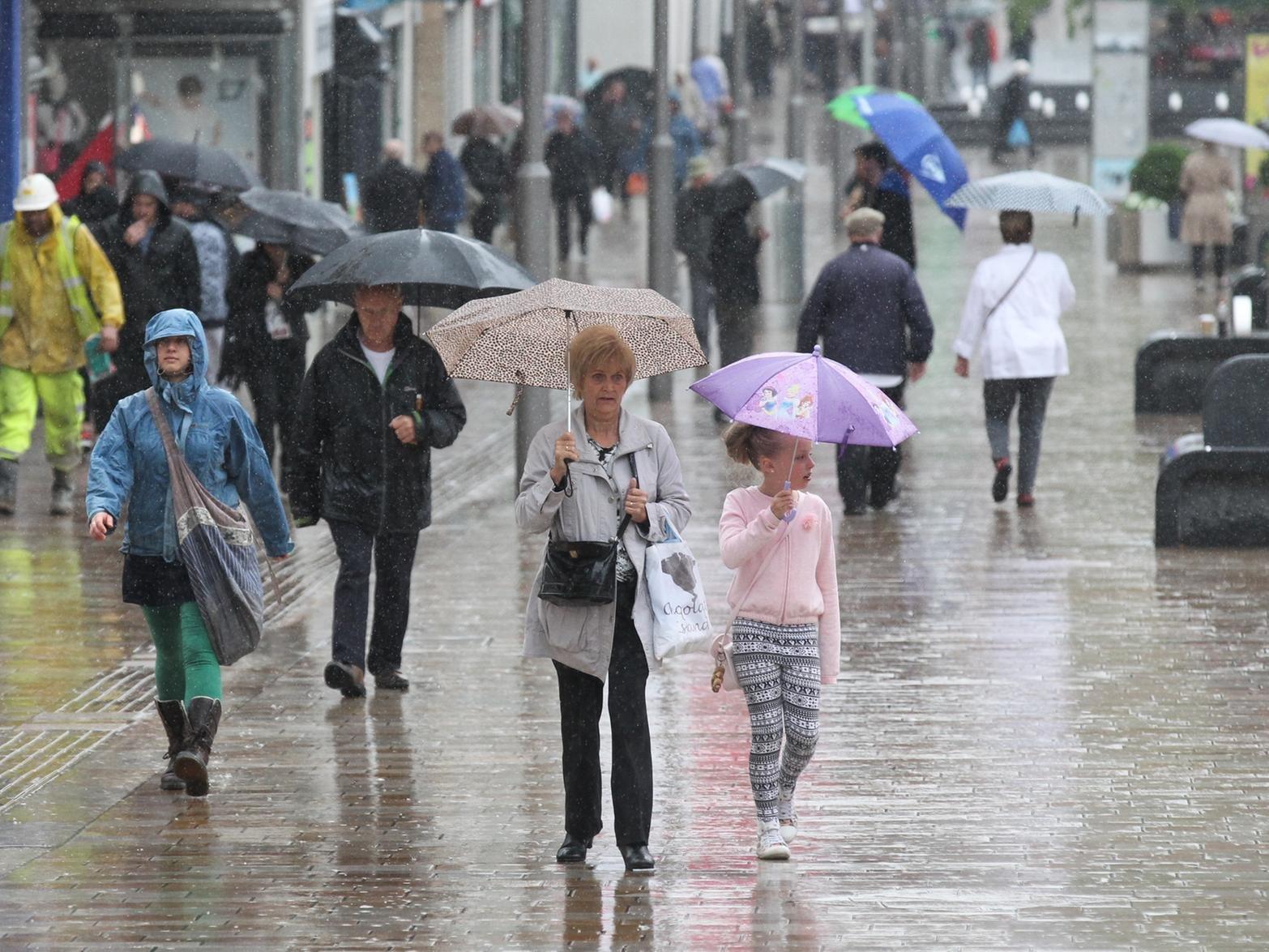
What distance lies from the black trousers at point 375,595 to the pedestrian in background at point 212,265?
4451mm

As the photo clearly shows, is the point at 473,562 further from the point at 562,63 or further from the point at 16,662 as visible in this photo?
the point at 562,63

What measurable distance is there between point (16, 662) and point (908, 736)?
3.55m

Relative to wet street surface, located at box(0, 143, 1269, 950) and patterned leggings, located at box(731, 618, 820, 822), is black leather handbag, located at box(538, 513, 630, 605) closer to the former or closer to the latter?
patterned leggings, located at box(731, 618, 820, 822)

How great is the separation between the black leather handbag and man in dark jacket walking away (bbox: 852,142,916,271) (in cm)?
911

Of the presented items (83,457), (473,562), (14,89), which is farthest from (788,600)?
(14,89)

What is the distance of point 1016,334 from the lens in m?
13.4

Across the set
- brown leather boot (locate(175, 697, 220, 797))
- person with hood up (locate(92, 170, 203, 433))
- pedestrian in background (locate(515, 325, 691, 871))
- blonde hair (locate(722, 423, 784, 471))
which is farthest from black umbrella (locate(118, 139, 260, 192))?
blonde hair (locate(722, 423, 784, 471))

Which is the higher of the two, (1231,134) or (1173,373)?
(1231,134)

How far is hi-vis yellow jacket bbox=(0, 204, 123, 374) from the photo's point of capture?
12617 mm

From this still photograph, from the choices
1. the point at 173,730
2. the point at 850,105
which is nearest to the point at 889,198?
the point at 850,105

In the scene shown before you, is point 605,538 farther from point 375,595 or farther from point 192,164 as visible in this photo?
point 192,164

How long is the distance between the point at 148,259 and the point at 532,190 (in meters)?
2.08

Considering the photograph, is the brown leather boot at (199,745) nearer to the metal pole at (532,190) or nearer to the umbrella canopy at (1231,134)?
the metal pole at (532,190)

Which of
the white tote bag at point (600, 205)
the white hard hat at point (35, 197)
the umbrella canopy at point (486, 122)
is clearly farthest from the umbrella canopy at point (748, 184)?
the white tote bag at point (600, 205)
